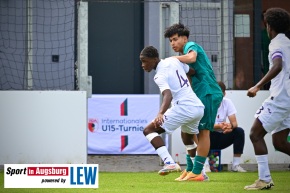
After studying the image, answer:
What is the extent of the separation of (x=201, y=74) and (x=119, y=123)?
235 inches

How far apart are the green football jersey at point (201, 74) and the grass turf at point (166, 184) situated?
1.18 m

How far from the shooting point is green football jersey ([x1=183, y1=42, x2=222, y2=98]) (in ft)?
41.7

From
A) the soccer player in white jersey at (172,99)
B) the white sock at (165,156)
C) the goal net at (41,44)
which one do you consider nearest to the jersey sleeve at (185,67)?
the soccer player in white jersey at (172,99)

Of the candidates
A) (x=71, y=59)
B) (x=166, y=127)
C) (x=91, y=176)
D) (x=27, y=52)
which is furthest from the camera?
(x=71, y=59)

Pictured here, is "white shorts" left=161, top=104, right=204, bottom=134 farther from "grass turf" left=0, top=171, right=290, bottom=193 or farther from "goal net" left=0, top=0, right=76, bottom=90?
"goal net" left=0, top=0, right=76, bottom=90

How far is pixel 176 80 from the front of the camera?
12305 millimetres

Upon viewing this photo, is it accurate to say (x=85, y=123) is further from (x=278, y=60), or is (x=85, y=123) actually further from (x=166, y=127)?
(x=278, y=60)

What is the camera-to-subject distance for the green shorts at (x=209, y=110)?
12711mm

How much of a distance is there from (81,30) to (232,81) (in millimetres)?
2766

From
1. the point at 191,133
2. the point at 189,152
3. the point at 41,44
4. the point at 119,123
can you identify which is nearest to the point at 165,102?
the point at 191,133

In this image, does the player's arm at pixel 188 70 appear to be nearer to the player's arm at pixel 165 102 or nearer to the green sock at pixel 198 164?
the player's arm at pixel 165 102

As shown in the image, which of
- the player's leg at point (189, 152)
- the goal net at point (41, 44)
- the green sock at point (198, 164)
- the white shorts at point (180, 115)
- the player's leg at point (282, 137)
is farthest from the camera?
the goal net at point (41, 44)

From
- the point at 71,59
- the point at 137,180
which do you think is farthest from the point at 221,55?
the point at 137,180

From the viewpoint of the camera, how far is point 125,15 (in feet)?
73.6
